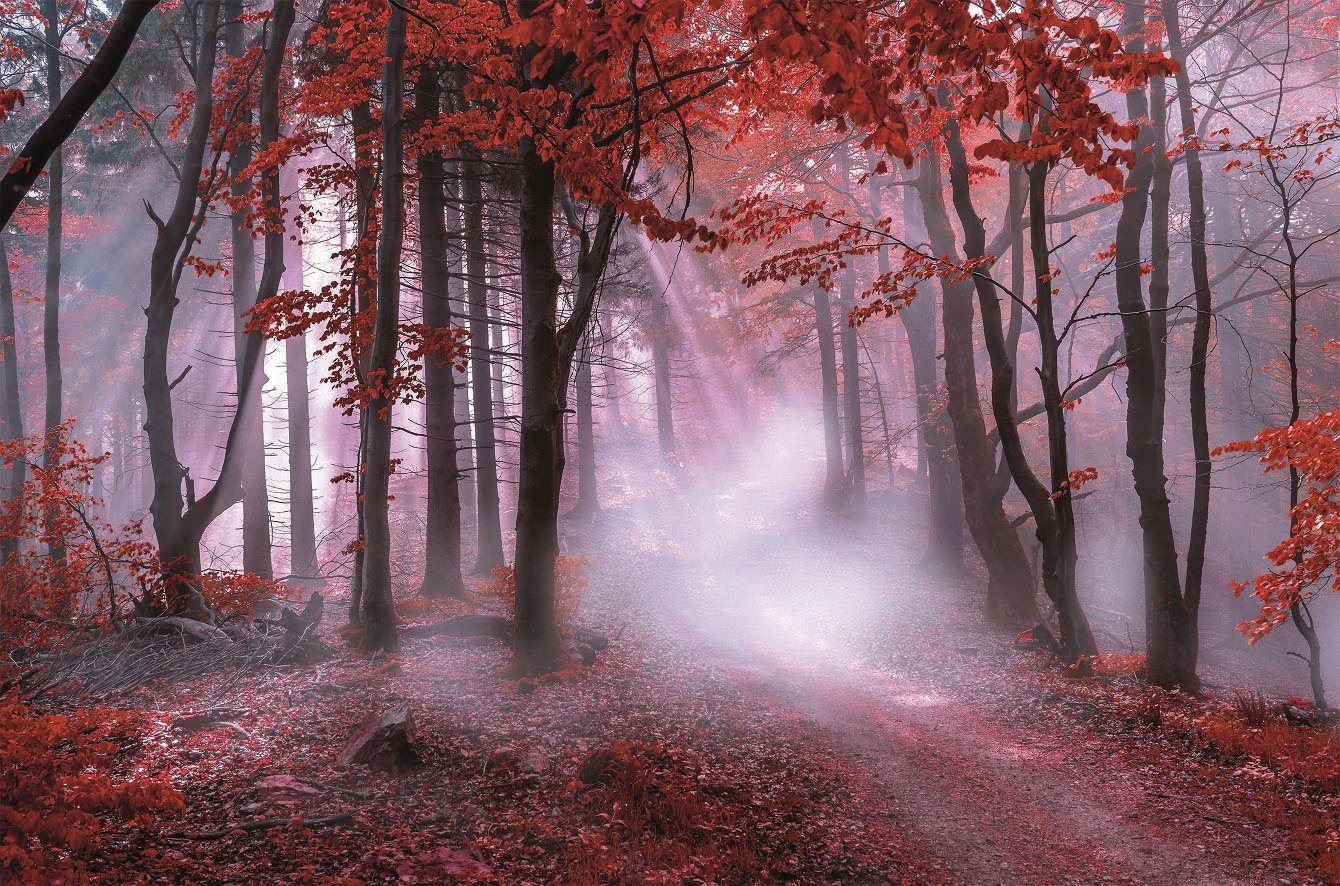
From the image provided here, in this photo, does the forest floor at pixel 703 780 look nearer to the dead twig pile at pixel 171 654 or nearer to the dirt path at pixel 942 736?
the dirt path at pixel 942 736

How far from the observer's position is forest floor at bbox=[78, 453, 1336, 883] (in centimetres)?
442

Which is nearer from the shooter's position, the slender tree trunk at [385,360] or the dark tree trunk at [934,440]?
the slender tree trunk at [385,360]

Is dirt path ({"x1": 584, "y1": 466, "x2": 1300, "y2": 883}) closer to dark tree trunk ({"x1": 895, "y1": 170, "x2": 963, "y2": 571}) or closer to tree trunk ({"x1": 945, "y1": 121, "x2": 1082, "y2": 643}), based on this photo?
dark tree trunk ({"x1": 895, "y1": 170, "x2": 963, "y2": 571})

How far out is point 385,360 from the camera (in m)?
7.80

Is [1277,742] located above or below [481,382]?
below

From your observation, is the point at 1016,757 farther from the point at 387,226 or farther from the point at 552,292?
the point at 387,226

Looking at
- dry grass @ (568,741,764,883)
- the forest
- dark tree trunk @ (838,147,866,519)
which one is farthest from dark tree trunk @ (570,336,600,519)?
dry grass @ (568,741,764,883)

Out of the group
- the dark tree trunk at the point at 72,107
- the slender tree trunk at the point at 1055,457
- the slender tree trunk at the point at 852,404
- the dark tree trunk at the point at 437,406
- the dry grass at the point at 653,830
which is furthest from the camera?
the slender tree trunk at the point at 852,404

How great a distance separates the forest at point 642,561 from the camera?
13.1ft

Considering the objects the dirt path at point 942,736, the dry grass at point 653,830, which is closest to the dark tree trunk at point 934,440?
the dirt path at point 942,736

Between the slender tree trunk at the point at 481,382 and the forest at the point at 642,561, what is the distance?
0.10 metres

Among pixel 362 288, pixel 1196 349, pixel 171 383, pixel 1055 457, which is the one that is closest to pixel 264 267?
pixel 362 288

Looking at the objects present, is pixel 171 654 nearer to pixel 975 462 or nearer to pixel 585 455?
pixel 975 462

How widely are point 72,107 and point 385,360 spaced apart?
4032 mm
